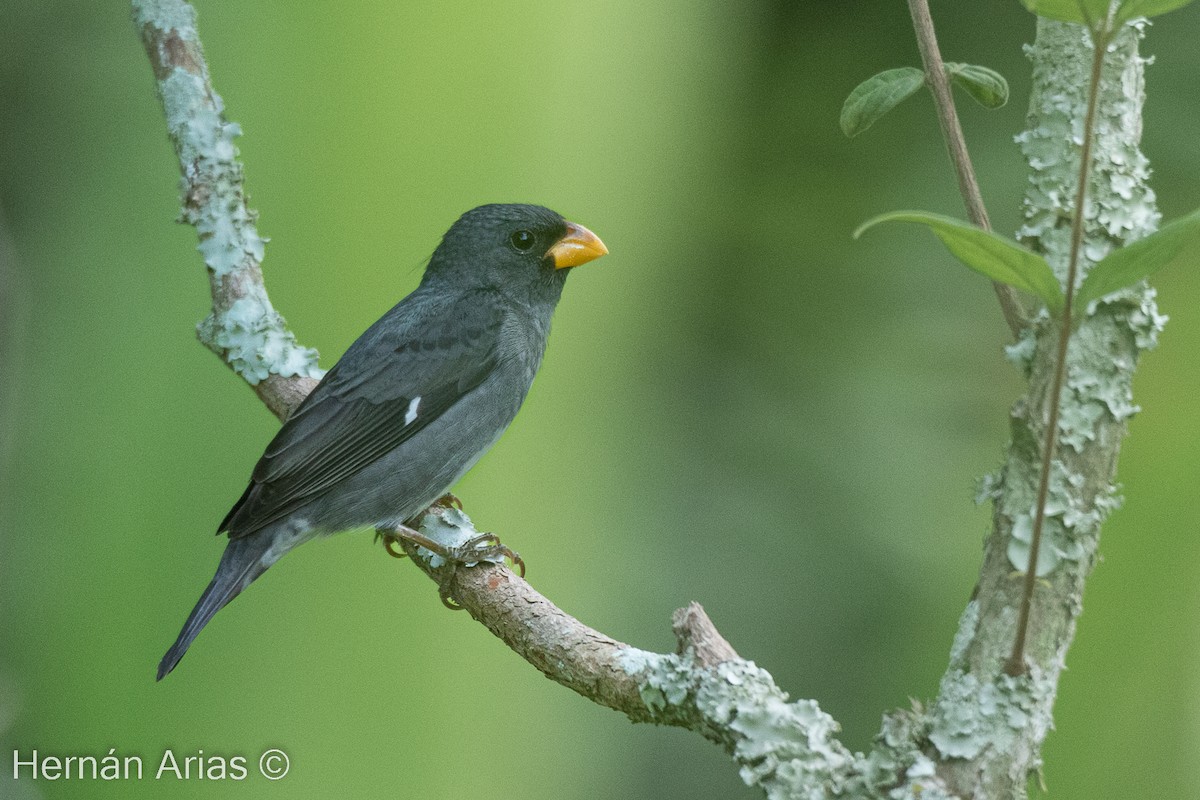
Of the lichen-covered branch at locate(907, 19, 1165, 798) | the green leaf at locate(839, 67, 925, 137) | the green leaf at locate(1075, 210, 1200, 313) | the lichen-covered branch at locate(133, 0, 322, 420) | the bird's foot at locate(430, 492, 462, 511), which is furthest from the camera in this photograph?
the bird's foot at locate(430, 492, 462, 511)

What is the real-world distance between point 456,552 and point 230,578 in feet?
1.42

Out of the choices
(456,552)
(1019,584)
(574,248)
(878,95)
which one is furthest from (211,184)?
(1019,584)

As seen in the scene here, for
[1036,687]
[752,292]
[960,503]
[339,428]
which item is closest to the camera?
[1036,687]

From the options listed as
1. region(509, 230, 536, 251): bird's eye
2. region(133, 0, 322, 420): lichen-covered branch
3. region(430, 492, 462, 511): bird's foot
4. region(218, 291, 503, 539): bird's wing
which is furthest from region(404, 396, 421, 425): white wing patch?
region(509, 230, 536, 251): bird's eye

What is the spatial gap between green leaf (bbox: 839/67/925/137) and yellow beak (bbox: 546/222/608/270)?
1.48m

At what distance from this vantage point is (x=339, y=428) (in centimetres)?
249

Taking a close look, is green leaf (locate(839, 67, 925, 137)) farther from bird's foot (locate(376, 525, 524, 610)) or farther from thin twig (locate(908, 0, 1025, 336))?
bird's foot (locate(376, 525, 524, 610))

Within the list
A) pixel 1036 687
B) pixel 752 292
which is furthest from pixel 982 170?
pixel 1036 687

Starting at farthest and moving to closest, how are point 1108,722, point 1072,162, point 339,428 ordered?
point 339,428
point 1108,722
point 1072,162

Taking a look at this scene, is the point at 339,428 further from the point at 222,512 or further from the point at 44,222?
Answer: the point at 44,222

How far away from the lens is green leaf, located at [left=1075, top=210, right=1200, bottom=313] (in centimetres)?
91

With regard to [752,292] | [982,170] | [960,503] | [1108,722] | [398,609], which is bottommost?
[398,609]

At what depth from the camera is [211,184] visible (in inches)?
99.2

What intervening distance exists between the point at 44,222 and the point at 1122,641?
2.39m
